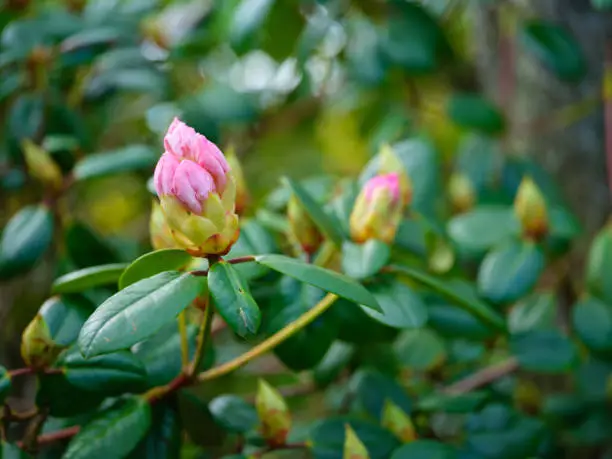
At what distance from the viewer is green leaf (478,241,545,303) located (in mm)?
877

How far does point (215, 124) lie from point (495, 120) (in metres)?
0.55

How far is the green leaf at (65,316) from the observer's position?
66 centimetres

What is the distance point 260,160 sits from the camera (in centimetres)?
174

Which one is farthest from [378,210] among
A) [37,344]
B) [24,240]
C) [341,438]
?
[24,240]

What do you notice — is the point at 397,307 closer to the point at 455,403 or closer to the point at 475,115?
the point at 455,403

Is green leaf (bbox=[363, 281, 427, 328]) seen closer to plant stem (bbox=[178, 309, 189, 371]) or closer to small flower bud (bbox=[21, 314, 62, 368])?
plant stem (bbox=[178, 309, 189, 371])

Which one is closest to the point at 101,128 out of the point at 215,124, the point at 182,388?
the point at 215,124

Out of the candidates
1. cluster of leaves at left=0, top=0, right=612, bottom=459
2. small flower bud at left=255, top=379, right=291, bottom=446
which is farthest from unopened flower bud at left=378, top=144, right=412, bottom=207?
small flower bud at left=255, top=379, right=291, bottom=446

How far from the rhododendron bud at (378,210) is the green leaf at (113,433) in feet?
0.98

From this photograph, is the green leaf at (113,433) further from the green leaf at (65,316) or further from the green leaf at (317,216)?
the green leaf at (317,216)

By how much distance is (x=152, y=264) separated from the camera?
1.85 ft

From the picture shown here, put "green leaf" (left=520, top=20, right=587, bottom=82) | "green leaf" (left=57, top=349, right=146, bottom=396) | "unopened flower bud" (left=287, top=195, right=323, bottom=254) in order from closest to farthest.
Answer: "green leaf" (left=57, top=349, right=146, bottom=396) → "unopened flower bud" (left=287, top=195, right=323, bottom=254) → "green leaf" (left=520, top=20, right=587, bottom=82)

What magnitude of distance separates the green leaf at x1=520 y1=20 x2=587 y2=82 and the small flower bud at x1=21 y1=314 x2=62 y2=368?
98 cm

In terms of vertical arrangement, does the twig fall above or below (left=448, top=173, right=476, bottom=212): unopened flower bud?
below
